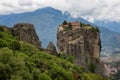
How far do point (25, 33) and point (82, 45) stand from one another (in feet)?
62.7

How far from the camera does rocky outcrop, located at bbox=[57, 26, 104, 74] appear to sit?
115250mm

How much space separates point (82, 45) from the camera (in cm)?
11556

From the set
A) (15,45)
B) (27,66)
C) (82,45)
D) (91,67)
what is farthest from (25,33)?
(27,66)

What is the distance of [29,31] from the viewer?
10681 cm

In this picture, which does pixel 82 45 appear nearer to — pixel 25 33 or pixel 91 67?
pixel 91 67

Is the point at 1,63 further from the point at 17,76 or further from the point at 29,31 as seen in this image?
the point at 29,31

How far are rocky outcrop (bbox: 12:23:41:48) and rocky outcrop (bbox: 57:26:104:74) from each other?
12.8m

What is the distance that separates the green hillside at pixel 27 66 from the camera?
59.0 m

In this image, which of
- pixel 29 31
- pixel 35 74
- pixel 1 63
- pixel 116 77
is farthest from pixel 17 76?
pixel 116 77

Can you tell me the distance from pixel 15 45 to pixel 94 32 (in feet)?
152

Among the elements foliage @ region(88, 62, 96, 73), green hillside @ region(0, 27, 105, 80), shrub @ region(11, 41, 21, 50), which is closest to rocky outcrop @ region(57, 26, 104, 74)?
foliage @ region(88, 62, 96, 73)

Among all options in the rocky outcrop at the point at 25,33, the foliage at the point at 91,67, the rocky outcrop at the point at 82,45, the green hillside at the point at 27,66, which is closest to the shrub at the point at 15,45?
the green hillside at the point at 27,66

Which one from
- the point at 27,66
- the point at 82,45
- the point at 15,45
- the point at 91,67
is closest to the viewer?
the point at 27,66

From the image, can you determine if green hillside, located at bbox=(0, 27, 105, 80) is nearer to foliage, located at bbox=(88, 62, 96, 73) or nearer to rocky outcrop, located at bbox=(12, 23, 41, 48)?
rocky outcrop, located at bbox=(12, 23, 41, 48)
